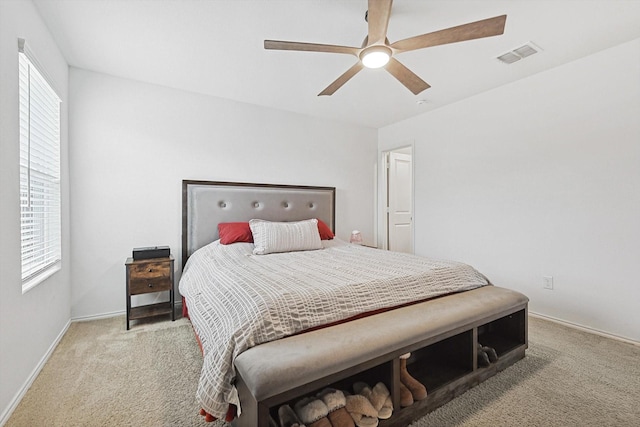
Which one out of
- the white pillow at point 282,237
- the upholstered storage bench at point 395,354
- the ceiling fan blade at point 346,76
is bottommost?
the upholstered storage bench at point 395,354

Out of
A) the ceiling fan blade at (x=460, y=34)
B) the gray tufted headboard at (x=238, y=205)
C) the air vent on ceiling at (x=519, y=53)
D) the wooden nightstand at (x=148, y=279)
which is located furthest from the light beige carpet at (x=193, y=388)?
the air vent on ceiling at (x=519, y=53)

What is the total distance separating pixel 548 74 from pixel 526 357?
258 cm

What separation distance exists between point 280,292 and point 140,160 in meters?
2.44

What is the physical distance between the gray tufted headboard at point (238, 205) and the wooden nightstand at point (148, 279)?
0.37 meters

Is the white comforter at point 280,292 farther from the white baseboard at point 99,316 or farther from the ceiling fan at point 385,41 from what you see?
the ceiling fan at point 385,41

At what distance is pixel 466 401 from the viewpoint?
160 centimetres

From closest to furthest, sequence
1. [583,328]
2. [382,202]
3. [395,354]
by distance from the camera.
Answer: [395,354] → [583,328] → [382,202]

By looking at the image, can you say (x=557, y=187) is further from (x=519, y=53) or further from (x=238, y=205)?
(x=238, y=205)

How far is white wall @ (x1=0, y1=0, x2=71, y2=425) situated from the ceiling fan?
→ 1419 mm

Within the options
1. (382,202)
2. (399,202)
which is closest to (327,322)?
(382,202)

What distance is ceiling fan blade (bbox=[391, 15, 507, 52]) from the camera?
149 centimetres

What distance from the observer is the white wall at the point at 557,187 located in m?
2.35

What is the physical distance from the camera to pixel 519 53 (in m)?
2.44

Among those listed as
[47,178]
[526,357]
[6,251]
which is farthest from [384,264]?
[47,178]
